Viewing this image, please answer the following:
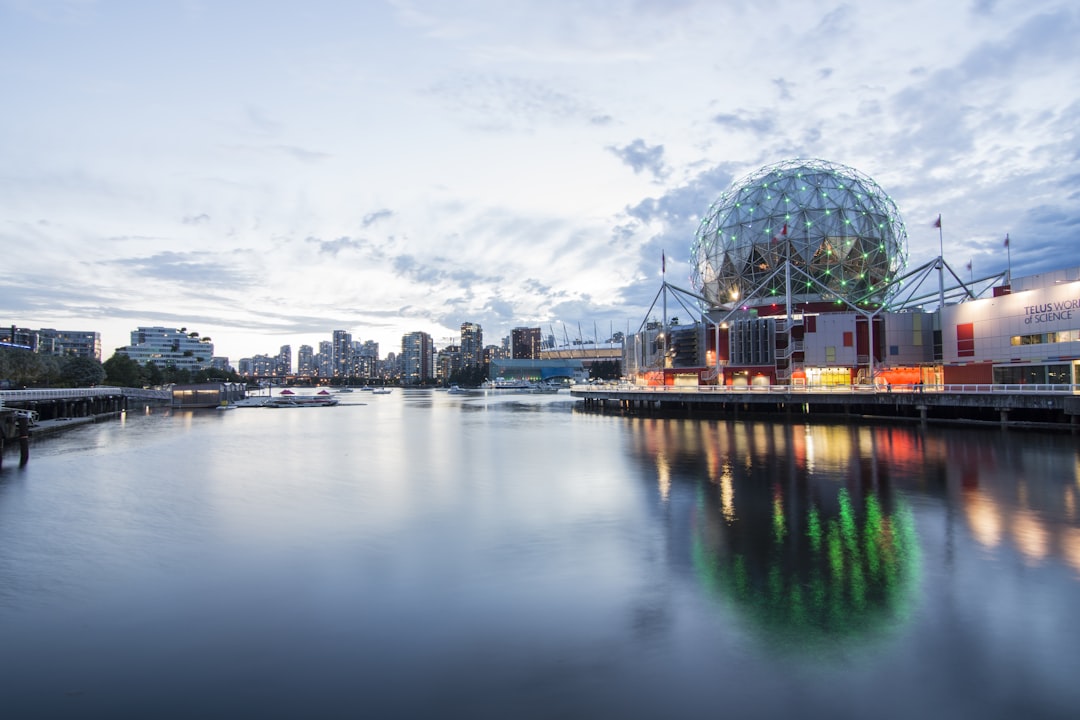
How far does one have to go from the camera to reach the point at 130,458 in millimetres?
31219

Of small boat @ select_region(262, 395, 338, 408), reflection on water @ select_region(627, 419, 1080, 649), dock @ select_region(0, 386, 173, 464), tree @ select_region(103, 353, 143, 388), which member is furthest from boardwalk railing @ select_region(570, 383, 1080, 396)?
tree @ select_region(103, 353, 143, 388)

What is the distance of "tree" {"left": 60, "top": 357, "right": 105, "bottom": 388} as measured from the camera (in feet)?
318

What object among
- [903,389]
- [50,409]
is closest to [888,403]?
[903,389]

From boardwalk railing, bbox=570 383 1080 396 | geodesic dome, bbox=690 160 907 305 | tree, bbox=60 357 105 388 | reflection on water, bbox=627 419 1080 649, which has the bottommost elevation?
reflection on water, bbox=627 419 1080 649

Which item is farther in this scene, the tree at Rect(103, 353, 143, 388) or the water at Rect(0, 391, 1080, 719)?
the tree at Rect(103, 353, 143, 388)

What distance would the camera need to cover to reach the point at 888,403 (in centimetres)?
4541

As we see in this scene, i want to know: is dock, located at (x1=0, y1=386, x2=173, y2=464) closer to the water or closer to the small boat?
the water

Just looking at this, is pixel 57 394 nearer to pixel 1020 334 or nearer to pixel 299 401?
pixel 299 401

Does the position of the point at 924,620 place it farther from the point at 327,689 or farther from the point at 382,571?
the point at 382,571

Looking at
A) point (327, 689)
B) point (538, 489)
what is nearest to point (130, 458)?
point (538, 489)

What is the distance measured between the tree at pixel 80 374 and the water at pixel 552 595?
90.0 meters

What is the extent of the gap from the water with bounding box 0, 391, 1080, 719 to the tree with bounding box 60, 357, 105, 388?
3542 inches

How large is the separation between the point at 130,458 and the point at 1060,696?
36163mm

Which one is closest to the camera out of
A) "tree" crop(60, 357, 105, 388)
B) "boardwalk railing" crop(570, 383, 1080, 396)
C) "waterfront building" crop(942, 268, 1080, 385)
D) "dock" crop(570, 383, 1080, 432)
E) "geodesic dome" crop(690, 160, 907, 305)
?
"dock" crop(570, 383, 1080, 432)
